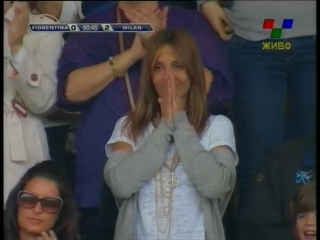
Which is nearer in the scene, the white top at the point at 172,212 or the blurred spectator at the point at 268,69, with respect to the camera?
the white top at the point at 172,212

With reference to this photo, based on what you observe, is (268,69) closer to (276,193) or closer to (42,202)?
(276,193)

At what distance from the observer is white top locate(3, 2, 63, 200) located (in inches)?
209

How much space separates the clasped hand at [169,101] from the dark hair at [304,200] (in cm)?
72

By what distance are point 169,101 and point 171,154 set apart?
274mm

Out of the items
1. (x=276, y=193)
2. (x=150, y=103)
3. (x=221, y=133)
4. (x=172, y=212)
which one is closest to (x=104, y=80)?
(x=150, y=103)

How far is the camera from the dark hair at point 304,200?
5285 millimetres

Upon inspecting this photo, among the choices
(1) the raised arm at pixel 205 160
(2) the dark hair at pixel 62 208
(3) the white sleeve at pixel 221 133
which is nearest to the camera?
(1) the raised arm at pixel 205 160

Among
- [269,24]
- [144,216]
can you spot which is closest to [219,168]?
[144,216]

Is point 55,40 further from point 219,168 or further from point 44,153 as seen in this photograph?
point 219,168

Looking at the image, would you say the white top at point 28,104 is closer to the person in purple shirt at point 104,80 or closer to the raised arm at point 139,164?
the person in purple shirt at point 104,80

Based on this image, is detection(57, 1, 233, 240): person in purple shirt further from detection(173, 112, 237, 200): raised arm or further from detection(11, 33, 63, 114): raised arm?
detection(173, 112, 237, 200): raised arm

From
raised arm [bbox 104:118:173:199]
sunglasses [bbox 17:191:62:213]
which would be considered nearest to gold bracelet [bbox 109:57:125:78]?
raised arm [bbox 104:118:173:199]

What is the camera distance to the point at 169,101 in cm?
520

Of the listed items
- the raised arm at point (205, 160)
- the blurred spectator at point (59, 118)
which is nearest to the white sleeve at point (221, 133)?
the raised arm at point (205, 160)
